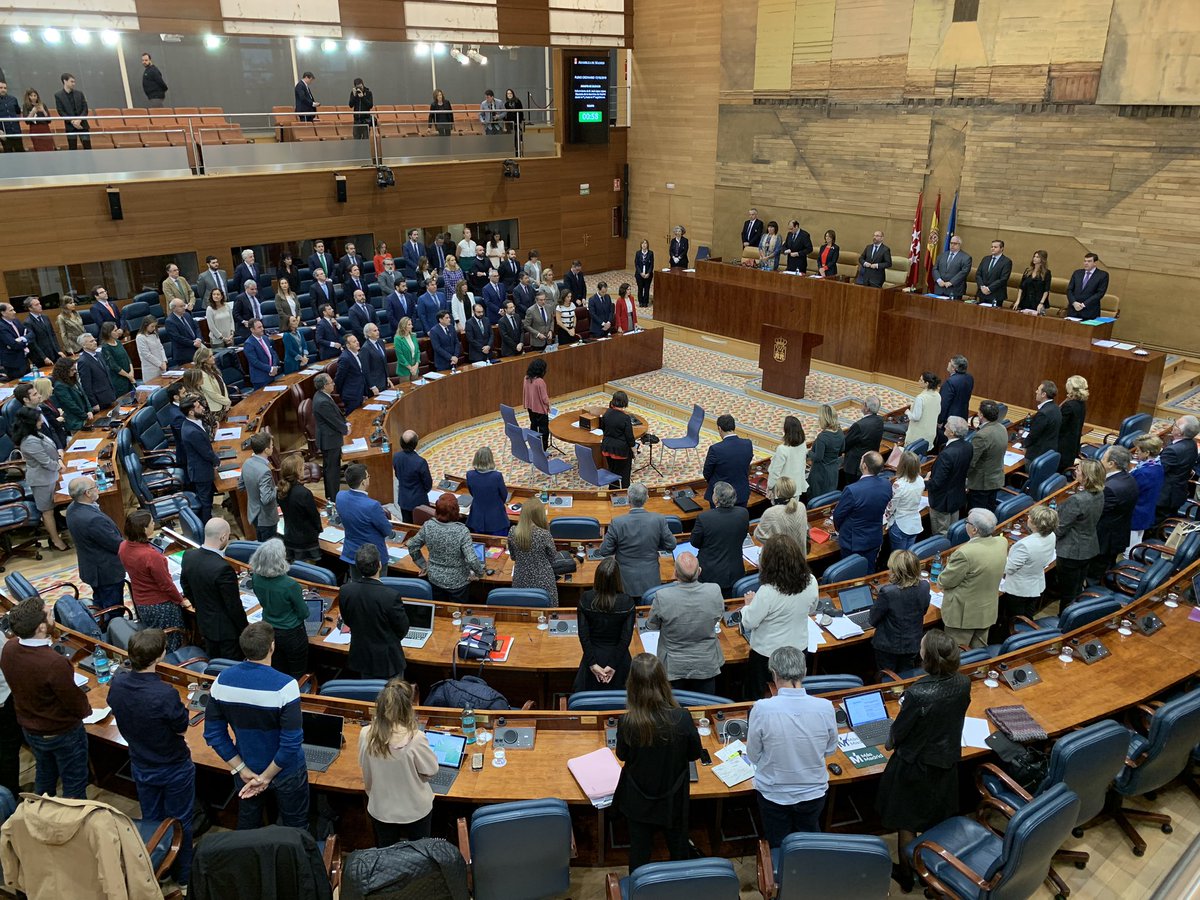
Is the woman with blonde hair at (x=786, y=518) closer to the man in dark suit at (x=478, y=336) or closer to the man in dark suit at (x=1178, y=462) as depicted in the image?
the man in dark suit at (x=1178, y=462)

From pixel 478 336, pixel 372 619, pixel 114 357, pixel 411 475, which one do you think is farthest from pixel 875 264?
pixel 372 619

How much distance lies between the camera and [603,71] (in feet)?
66.4

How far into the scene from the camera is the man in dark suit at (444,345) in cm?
1261

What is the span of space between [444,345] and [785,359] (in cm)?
539

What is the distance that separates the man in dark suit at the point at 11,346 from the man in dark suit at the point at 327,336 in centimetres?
378

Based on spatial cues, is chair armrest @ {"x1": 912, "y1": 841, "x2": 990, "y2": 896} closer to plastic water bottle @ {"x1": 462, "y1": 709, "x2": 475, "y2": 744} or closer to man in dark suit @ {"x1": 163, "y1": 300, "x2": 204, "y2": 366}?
plastic water bottle @ {"x1": 462, "y1": 709, "x2": 475, "y2": 744}

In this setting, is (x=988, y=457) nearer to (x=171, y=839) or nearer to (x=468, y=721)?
(x=468, y=721)

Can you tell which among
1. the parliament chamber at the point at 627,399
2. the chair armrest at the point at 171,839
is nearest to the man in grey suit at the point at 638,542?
the parliament chamber at the point at 627,399

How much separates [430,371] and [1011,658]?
30.7ft

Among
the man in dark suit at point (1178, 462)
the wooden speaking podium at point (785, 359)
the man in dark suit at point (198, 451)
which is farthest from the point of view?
the wooden speaking podium at point (785, 359)

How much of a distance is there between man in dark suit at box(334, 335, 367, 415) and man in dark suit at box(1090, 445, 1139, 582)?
827 centimetres

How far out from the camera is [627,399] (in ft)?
35.6

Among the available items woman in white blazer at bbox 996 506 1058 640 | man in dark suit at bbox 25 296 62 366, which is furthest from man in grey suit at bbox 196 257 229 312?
woman in white blazer at bbox 996 506 1058 640

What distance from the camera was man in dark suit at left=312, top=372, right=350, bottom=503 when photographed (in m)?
8.97
